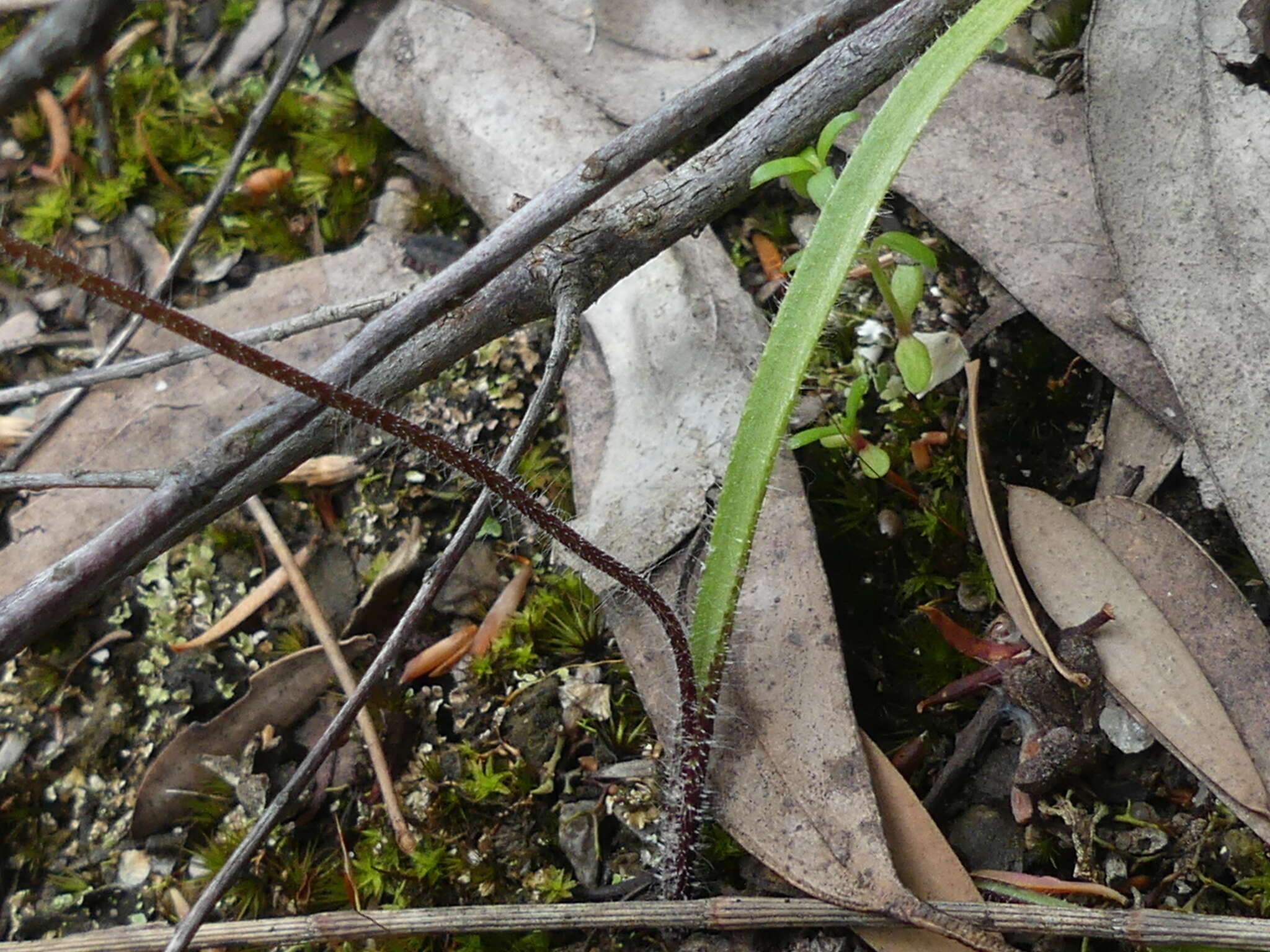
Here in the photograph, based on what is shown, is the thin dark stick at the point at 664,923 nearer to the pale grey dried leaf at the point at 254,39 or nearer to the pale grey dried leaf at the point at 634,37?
the pale grey dried leaf at the point at 634,37

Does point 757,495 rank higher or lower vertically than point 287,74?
lower

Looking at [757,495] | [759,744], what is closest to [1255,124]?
[757,495]

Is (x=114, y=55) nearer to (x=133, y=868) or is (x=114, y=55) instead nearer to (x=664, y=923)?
(x=133, y=868)

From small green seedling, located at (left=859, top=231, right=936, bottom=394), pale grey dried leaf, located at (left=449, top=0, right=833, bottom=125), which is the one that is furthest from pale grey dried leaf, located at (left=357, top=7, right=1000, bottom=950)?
small green seedling, located at (left=859, top=231, right=936, bottom=394)

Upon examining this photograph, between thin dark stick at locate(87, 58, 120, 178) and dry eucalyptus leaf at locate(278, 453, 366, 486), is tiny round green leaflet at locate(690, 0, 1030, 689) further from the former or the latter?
thin dark stick at locate(87, 58, 120, 178)

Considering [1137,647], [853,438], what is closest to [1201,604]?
[1137,647]

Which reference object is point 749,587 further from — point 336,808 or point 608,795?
point 336,808
